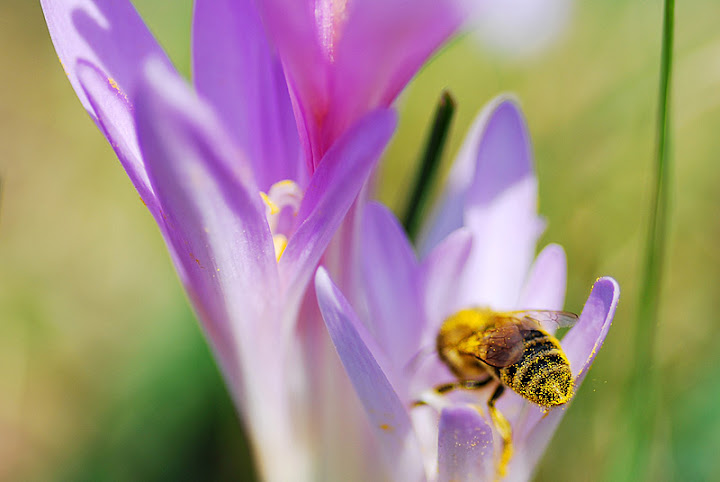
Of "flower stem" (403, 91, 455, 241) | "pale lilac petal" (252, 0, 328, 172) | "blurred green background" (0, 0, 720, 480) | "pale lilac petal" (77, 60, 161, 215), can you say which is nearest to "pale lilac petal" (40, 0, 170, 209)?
"pale lilac petal" (77, 60, 161, 215)

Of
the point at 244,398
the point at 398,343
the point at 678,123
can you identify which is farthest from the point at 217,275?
the point at 678,123

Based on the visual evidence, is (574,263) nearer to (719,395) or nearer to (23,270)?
(719,395)

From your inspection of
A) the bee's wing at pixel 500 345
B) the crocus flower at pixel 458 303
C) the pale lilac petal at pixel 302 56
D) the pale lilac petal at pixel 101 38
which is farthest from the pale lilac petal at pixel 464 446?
the pale lilac petal at pixel 101 38

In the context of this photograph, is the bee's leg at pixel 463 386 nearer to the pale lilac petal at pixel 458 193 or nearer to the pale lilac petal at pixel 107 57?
the pale lilac petal at pixel 458 193

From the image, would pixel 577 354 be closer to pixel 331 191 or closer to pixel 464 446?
pixel 464 446

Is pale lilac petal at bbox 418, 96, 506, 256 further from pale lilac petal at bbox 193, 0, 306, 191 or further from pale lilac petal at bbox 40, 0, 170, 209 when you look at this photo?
pale lilac petal at bbox 40, 0, 170, 209

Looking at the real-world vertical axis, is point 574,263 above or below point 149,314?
below
